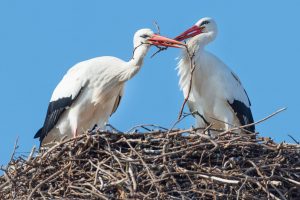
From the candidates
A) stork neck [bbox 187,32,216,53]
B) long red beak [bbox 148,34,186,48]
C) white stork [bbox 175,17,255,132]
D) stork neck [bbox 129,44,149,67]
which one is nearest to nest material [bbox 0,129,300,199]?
long red beak [bbox 148,34,186,48]

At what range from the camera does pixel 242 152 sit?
8617 mm

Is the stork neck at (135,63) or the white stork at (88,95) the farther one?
the white stork at (88,95)

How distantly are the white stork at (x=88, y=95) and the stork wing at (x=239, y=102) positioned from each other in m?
1.10

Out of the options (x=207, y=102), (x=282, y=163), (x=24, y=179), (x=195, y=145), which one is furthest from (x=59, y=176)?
(x=207, y=102)

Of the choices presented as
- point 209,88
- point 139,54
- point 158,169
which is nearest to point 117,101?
point 139,54

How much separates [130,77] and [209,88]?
91cm

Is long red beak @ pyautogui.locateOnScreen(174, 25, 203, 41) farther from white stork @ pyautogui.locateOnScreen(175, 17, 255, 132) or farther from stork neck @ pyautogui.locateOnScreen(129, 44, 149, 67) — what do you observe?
stork neck @ pyautogui.locateOnScreen(129, 44, 149, 67)

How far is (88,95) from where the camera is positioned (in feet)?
34.8

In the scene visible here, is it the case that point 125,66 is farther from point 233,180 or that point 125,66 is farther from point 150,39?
point 233,180

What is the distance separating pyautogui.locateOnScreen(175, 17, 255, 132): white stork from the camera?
431 inches

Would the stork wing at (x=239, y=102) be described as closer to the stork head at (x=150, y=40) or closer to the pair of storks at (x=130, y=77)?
the pair of storks at (x=130, y=77)

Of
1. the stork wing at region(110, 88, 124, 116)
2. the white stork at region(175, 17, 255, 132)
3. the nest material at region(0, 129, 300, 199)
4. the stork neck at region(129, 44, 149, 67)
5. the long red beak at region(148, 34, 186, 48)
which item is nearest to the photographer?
the nest material at region(0, 129, 300, 199)

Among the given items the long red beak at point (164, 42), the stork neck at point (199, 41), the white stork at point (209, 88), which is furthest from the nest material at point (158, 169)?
the stork neck at point (199, 41)

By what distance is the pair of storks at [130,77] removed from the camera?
10.5 meters
